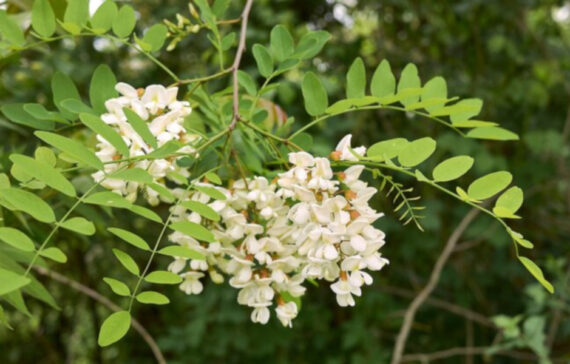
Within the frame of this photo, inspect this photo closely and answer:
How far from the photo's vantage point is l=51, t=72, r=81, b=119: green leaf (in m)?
0.64

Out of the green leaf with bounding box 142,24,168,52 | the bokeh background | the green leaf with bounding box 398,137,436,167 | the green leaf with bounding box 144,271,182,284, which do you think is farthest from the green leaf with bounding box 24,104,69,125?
the bokeh background

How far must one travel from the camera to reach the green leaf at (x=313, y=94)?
59cm

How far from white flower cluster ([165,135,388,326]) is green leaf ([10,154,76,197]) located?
0.11 metres

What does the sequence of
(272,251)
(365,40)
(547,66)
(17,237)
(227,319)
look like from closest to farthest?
1. (17,237)
2. (272,251)
3. (227,319)
4. (547,66)
5. (365,40)

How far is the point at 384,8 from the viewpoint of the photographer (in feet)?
6.58

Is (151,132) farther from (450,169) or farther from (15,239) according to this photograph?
(450,169)

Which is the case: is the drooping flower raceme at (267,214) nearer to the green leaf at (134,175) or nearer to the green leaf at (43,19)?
the green leaf at (134,175)

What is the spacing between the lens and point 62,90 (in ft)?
2.11

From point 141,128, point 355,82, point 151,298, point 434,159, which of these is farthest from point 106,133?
point 434,159

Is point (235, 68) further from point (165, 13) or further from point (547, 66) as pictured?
point (547, 66)

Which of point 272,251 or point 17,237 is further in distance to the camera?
point 272,251

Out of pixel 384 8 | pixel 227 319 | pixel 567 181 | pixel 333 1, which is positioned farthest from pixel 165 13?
pixel 567 181

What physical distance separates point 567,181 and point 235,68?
134cm

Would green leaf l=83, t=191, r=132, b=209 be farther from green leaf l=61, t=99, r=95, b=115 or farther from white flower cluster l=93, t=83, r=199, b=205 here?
green leaf l=61, t=99, r=95, b=115
